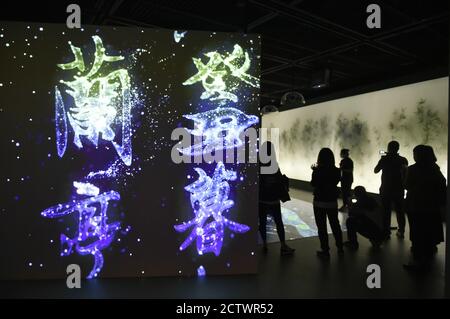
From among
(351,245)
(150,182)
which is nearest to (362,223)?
(351,245)

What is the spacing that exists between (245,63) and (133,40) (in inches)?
41.6

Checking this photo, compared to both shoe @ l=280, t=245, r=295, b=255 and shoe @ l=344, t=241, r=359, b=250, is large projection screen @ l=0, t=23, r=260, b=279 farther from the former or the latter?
shoe @ l=344, t=241, r=359, b=250

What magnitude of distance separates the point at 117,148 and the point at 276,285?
191 cm

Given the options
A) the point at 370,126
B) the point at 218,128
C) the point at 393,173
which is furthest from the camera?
the point at 370,126

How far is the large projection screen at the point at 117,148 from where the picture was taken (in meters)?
2.97

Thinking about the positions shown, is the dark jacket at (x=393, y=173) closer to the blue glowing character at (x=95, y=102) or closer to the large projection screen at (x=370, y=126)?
the large projection screen at (x=370, y=126)

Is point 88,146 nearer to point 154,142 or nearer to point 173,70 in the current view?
point 154,142

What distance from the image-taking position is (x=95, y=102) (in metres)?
3.01

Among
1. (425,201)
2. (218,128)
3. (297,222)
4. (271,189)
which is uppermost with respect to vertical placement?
(218,128)

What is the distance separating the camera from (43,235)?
9.92ft

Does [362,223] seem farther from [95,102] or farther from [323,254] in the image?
[95,102]

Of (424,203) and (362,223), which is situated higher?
(424,203)

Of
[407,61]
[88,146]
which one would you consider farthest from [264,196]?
[407,61]

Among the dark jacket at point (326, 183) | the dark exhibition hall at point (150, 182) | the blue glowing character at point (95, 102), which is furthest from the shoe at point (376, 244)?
the blue glowing character at point (95, 102)
